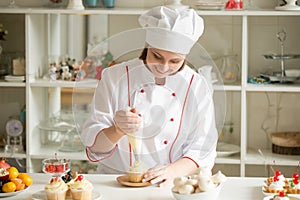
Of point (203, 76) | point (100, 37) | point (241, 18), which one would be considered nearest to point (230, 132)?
point (241, 18)

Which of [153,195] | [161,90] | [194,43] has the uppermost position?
[194,43]

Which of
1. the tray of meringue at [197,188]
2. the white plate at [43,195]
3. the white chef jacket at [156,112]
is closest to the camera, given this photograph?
the tray of meringue at [197,188]

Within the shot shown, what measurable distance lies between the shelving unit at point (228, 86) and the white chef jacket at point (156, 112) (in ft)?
4.44

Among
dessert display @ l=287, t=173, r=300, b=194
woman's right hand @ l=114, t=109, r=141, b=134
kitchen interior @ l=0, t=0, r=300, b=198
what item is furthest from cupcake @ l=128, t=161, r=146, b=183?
kitchen interior @ l=0, t=0, r=300, b=198

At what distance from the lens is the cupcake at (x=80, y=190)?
2217 mm

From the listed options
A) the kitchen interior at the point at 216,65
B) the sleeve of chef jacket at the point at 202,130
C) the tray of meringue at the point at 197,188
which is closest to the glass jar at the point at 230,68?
the kitchen interior at the point at 216,65

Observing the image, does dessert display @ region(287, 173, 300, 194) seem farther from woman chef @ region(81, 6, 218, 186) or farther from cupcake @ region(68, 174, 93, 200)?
cupcake @ region(68, 174, 93, 200)

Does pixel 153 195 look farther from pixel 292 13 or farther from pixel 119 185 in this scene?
pixel 292 13

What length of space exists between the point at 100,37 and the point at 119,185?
6.12ft

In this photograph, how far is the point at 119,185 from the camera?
7.96ft

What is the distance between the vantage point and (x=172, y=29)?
7.42ft

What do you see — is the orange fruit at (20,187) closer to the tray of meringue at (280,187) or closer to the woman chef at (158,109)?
the woman chef at (158,109)

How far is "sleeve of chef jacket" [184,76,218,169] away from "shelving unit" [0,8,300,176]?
1323 millimetres

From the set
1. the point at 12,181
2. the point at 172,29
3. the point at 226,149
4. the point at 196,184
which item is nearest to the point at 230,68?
the point at 226,149
